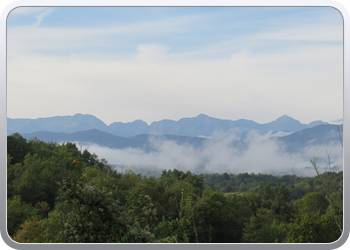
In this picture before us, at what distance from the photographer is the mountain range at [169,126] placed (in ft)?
45.5

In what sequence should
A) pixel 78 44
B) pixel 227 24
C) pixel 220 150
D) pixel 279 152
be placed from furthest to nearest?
pixel 220 150
pixel 279 152
pixel 78 44
pixel 227 24

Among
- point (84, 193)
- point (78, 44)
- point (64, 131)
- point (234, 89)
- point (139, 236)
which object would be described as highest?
point (78, 44)

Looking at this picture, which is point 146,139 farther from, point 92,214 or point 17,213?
point 92,214

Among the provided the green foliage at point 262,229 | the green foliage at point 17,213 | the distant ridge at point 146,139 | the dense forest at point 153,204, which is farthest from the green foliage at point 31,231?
the green foliage at point 262,229

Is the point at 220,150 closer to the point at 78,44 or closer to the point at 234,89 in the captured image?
the point at 234,89

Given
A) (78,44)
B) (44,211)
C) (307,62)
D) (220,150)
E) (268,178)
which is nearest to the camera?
(78,44)

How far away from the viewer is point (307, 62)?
38.6ft

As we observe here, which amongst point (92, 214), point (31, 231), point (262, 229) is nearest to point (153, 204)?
point (31, 231)

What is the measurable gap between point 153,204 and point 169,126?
4.10 metres

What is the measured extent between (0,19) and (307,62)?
28.9 ft

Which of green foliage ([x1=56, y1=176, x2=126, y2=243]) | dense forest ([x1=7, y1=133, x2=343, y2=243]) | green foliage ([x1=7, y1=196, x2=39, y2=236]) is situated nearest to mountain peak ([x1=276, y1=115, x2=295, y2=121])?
dense forest ([x1=7, y1=133, x2=343, y2=243])

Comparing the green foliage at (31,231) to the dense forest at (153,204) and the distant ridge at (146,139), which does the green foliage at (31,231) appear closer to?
the dense forest at (153,204)

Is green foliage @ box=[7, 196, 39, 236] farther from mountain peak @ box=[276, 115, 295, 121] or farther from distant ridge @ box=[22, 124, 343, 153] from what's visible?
mountain peak @ box=[276, 115, 295, 121]

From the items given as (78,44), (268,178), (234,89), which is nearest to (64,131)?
(78,44)
